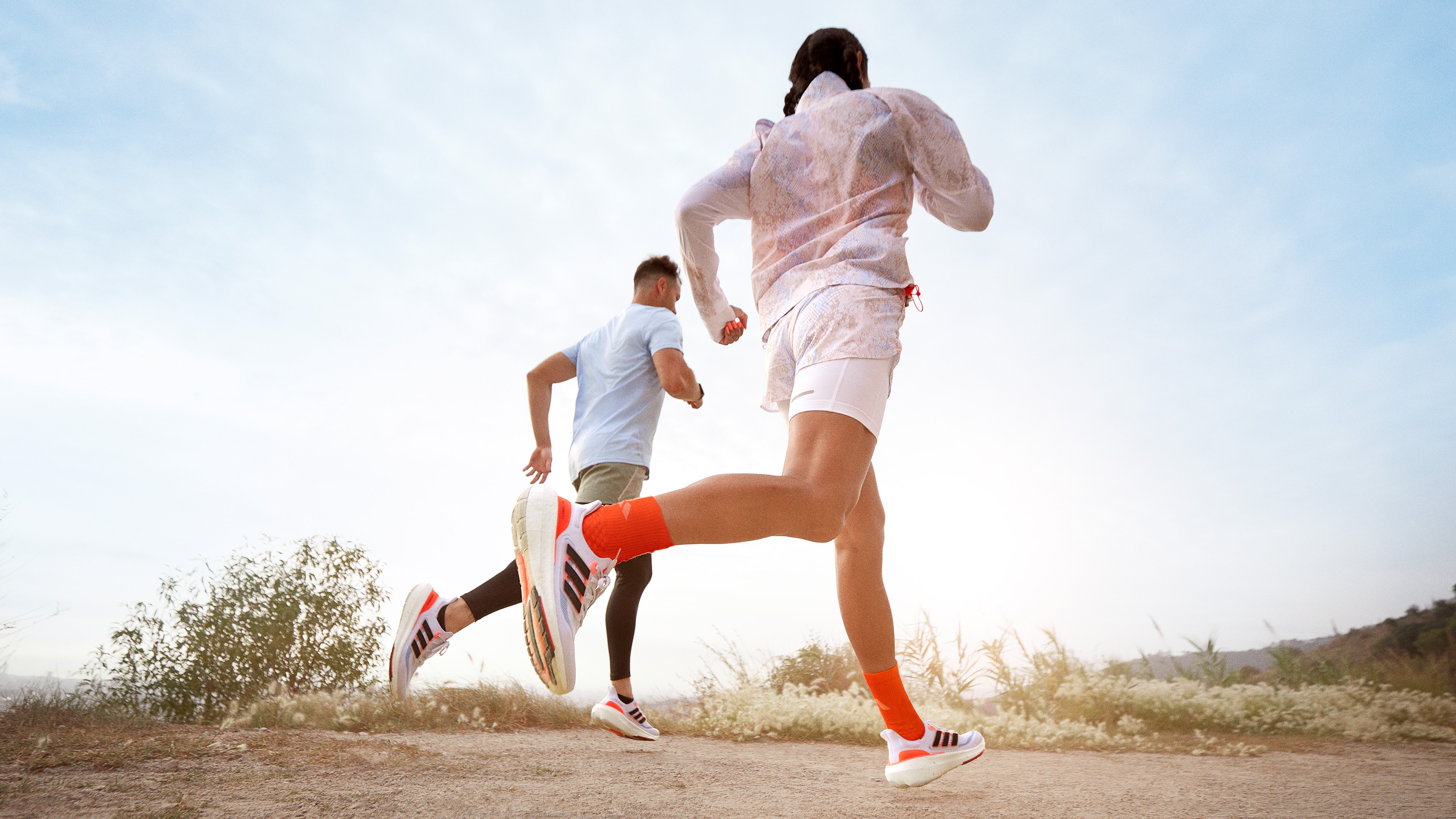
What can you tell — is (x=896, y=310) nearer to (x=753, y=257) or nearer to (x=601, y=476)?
(x=753, y=257)

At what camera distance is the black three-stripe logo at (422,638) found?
260cm

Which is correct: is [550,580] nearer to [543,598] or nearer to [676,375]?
[543,598]

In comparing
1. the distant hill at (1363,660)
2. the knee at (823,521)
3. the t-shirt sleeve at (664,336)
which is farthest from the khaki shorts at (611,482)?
the distant hill at (1363,660)

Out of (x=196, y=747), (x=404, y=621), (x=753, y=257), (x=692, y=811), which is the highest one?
(x=753, y=257)

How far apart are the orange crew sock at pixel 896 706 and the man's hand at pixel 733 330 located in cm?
111

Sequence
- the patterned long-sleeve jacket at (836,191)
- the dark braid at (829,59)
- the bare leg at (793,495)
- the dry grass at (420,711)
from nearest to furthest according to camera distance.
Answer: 1. the bare leg at (793,495)
2. the patterned long-sleeve jacket at (836,191)
3. the dark braid at (829,59)
4. the dry grass at (420,711)

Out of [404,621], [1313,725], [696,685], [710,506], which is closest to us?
[710,506]

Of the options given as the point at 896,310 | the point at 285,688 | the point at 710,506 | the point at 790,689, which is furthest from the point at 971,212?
the point at 285,688

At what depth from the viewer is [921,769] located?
88.4 inches

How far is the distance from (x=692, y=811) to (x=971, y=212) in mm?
1784

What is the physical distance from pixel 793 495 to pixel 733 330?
917mm

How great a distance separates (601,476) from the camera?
3.16 m

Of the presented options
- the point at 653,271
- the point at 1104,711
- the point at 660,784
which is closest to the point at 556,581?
the point at 660,784

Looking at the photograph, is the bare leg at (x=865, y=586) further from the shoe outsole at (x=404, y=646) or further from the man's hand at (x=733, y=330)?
the shoe outsole at (x=404, y=646)
